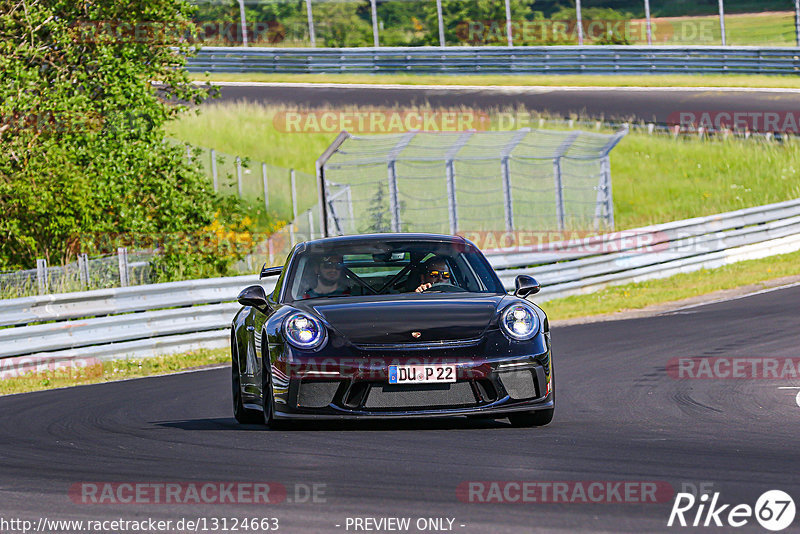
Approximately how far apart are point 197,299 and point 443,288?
7.72m

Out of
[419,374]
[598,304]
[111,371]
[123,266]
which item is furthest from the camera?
[598,304]

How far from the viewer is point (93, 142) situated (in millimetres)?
21062

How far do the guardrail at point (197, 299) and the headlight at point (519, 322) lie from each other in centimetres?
772

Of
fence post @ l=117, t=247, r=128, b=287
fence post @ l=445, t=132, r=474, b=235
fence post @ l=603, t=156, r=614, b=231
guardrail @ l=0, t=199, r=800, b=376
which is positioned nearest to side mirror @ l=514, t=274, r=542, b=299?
guardrail @ l=0, t=199, r=800, b=376

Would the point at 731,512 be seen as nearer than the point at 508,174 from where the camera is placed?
Yes

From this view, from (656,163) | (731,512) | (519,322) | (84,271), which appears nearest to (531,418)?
(519,322)

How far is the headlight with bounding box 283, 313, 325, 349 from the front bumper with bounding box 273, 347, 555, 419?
0.45ft

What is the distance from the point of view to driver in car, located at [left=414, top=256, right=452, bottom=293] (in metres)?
9.55

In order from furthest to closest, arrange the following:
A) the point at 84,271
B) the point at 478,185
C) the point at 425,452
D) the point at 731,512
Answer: the point at 478,185 < the point at 84,271 < the point at 425,452 < the point at 731,512

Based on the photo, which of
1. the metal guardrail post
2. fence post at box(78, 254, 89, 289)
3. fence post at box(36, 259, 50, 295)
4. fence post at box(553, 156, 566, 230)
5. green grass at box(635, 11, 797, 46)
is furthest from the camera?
green grass at box(635, 11, 797, 46)

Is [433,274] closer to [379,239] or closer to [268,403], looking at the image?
[379,239]

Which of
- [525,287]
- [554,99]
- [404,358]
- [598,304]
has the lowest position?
[598,304]

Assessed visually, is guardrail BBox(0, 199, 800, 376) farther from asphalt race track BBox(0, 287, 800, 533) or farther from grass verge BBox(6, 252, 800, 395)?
asphalt race track BBox(0, 287, 800, 533)

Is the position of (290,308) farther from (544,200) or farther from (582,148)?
(544,200)
